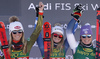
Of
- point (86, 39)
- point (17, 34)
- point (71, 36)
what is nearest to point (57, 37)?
point (71, 36)

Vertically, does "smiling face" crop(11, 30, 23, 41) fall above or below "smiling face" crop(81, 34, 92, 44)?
above

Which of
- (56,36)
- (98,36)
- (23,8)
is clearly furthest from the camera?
(23,8)

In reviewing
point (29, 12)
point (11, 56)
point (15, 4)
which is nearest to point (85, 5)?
point (29, 12)

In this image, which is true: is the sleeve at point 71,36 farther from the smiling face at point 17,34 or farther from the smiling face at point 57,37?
the smiling face at point 17,34

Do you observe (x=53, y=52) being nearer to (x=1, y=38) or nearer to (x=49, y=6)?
(x=1, y=38)

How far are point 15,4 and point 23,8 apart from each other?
24cm

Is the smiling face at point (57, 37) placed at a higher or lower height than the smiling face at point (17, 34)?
lower

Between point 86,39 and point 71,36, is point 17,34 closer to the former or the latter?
point 71,36

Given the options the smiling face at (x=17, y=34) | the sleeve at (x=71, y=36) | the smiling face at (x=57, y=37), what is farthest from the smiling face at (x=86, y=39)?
the smiling face at (x=17, y=34)

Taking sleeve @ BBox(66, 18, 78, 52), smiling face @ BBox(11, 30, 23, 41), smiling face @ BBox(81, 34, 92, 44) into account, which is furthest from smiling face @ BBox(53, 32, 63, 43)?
smiling face @ BBox(11, 30, 23, 41)

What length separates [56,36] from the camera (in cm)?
294

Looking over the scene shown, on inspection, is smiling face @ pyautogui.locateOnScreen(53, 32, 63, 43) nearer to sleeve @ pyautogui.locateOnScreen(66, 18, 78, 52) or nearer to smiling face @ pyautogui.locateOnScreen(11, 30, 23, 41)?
sleeve @ pyautogui.locateOnScreen(66, 18, 78, 52)

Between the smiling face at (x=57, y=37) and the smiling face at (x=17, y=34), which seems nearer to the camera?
the smiling face at (x=17, y=34)

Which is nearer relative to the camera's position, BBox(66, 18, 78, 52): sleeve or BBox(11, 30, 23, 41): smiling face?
BBox(11, 30, 23, 41): smiling face
